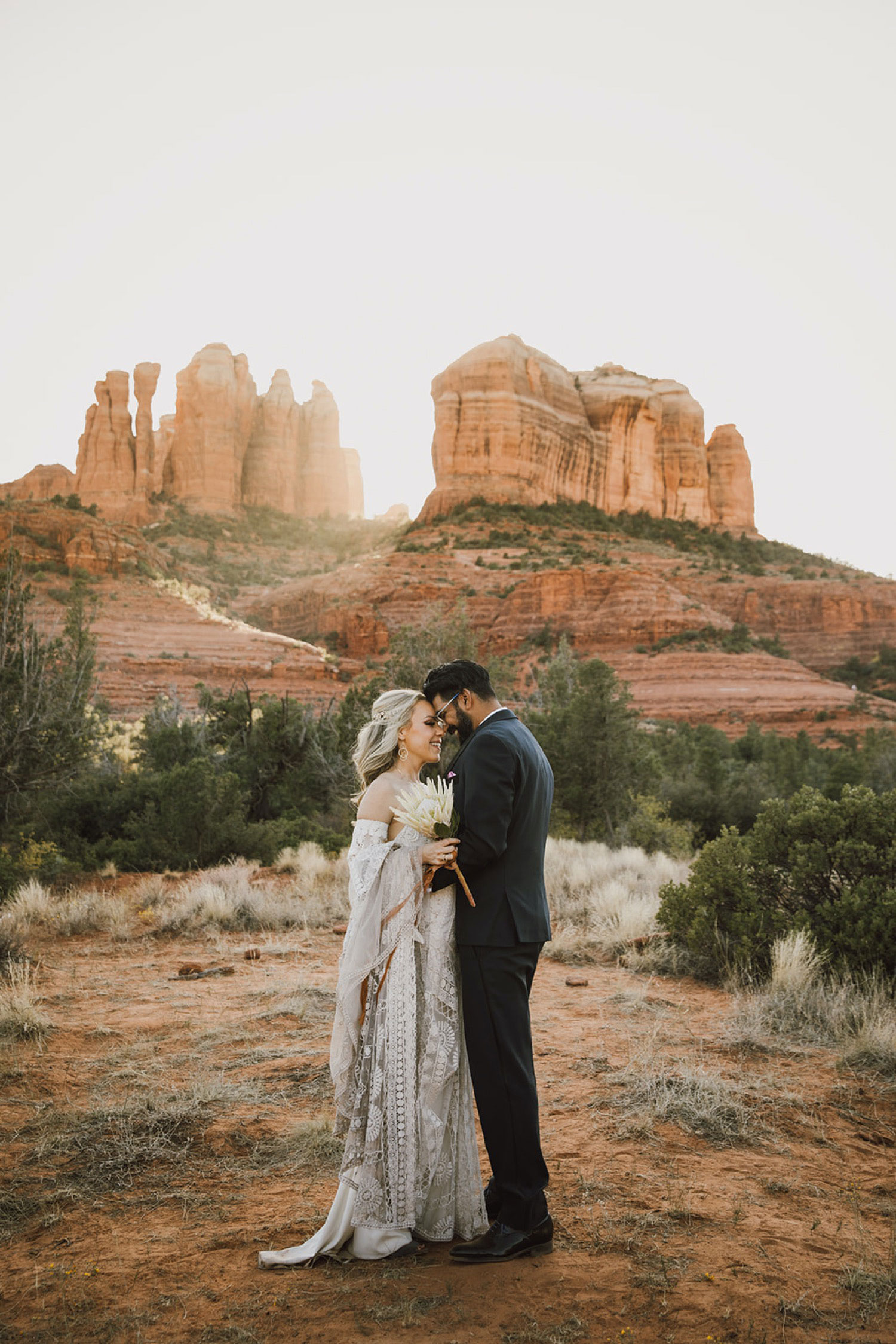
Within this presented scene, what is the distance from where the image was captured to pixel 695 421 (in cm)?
7531

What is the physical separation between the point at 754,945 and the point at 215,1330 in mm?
5238

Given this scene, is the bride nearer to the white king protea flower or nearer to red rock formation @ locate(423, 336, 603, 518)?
the white king protea flower

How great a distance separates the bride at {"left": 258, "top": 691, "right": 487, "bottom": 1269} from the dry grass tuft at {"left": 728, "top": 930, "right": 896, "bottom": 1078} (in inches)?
117

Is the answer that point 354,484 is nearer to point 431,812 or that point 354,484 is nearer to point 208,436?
point 208,436

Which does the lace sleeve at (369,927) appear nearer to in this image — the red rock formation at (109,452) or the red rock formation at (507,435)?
the red rock formation at (507,435)

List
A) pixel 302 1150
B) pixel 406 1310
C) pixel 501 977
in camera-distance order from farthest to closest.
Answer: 1. pixel 302 1150
2. pixel 501 977
3. pixel 406 1310

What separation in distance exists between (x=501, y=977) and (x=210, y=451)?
79718 mm

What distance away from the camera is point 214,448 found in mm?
77250

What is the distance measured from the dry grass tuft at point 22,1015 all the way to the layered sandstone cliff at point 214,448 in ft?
226

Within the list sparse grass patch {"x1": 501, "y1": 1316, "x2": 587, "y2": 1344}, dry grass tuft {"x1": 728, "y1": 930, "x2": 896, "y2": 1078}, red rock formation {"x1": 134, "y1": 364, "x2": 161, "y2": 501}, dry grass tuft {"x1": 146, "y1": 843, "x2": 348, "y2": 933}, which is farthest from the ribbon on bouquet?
red rock formation {"x1": 134, "y1": 364, "x2": 161, "y2": 501}

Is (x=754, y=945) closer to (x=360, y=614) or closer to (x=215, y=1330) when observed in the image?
(x=215, y=1330)

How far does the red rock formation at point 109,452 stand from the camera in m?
71.2

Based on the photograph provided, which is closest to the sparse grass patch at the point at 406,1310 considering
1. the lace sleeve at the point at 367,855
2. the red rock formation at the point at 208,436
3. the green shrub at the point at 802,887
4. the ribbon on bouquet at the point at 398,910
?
the ribbon on bouquet at the point at 398,910

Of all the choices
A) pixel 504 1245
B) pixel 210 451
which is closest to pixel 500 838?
pixel 504 1245
